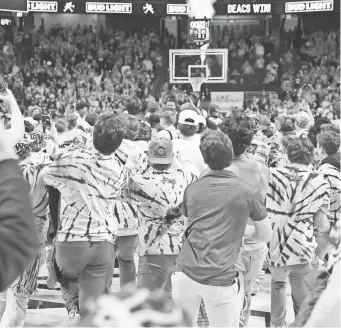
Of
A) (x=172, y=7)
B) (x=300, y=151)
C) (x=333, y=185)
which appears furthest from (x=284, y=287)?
(x=172, y=7)

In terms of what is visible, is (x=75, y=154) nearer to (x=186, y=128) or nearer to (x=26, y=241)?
(x=186, y=128)

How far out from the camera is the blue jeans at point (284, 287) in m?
5.01

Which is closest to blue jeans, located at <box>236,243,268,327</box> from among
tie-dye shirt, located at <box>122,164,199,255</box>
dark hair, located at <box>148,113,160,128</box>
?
tie-dye shirt, located at <box>122,164,199,255</box>

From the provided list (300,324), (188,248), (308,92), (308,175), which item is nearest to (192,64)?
(308,92)

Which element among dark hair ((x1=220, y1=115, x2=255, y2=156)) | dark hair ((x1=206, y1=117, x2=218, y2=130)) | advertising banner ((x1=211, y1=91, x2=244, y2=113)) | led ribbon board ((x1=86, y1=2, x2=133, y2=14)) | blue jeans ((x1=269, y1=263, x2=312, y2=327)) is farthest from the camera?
led ribbon board ((x1=86, y1=2, x2=133, y2=14))

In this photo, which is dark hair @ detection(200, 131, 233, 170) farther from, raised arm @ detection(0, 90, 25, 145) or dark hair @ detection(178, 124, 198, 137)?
dark hair @ detection(178, 124, 198, 137)

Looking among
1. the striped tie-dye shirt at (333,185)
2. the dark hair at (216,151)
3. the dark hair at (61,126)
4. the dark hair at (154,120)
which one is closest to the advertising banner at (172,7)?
the dark hair at (61,126)

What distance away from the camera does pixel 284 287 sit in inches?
203

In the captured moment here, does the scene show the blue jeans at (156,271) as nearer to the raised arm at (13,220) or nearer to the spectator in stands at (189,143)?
the spectator in stands at (189,143)

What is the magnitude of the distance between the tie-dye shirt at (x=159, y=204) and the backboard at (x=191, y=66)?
11.0m

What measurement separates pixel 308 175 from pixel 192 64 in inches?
483

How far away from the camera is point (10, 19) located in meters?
26.8

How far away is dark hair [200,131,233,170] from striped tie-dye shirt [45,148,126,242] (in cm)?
77

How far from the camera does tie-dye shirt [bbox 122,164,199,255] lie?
488cm
